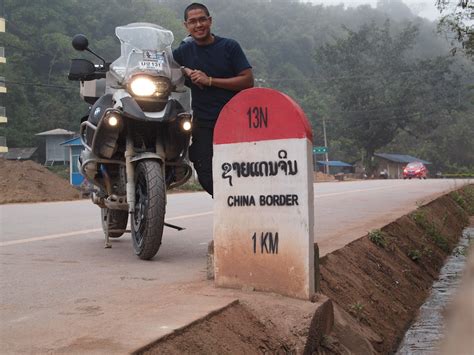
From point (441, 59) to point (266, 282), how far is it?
2490 inches

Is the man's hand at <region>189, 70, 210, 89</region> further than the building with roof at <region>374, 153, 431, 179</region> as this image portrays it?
No

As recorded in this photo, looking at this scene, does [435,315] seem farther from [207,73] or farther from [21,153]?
[21,153]

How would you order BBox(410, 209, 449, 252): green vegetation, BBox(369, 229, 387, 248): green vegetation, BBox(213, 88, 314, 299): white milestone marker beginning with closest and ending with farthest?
1. BBox(213, 88, 314, 299): white milestone marker
2. BBox(369, 229, 387, 248): green vegetation
3. BBox(410, 209, 449, 252): green vegetation

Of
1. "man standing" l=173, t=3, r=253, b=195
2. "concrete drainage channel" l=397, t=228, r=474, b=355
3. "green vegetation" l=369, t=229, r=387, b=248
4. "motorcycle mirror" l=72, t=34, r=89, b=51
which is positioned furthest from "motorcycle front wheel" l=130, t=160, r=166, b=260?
"green vegetation" l=369, t=229, r=387, b=248

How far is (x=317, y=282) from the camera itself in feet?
12.9

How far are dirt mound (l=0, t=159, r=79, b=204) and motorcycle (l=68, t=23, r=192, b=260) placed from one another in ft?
45.9

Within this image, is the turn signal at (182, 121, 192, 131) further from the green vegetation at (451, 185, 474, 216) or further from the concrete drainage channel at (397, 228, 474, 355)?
the green vegetation at (451, 185, 474, 216)

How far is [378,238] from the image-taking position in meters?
7.11

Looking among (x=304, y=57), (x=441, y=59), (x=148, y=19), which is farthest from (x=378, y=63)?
(x=148, y=19)

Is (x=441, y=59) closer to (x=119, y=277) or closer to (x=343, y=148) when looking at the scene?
(x=343, y=148)

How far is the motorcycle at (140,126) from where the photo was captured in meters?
5.38

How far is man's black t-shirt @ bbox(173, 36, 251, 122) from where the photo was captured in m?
5.16

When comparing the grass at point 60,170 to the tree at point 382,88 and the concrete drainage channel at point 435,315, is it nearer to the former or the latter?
the tree at point 382,88

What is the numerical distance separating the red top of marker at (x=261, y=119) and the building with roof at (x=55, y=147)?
4324 centimetres
